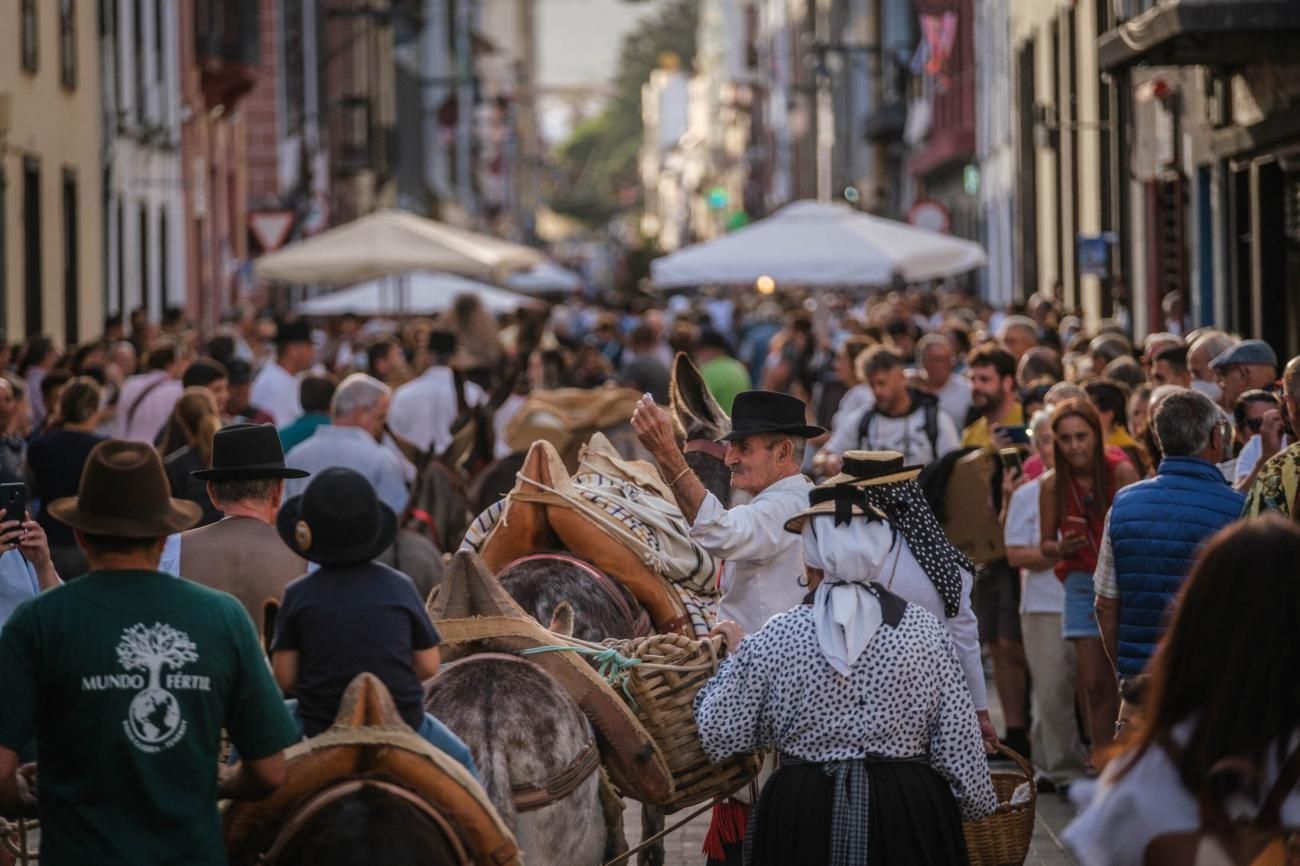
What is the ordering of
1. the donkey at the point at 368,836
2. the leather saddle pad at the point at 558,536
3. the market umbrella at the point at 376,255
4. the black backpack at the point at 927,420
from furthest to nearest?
the market umbrella at the point at 376,255 < the black backpack at the point at 927,420 < the leather saddle pad at the point at 558,536 < the donkey at the point at 368,836

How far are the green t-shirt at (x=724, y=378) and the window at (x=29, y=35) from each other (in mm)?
8330

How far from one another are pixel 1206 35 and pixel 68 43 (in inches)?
525

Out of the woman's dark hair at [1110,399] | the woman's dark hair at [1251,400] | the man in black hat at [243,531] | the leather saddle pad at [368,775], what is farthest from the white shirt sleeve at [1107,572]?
the leather saddle pad at [368,775]

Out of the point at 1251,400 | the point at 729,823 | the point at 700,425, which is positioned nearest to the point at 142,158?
the point at 700,425

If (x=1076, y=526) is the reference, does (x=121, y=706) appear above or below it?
below

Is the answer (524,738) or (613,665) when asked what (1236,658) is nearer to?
(524,738)

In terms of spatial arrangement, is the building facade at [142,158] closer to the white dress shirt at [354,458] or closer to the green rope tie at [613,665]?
the white dress shirt at [354,458]

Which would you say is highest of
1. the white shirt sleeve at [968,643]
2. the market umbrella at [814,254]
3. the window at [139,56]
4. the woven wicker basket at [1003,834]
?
the window at [139,56]

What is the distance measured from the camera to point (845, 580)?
6594 mm

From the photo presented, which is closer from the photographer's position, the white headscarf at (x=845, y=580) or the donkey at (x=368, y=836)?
the donkey at (x=368, y=836)

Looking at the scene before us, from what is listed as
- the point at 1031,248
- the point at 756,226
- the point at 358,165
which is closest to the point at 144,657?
the point at 756,226

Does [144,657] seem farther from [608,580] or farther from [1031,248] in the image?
[1031,248]

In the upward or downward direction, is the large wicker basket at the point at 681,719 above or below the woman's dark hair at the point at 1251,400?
below

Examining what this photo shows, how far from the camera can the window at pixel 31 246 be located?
23.7 meters
